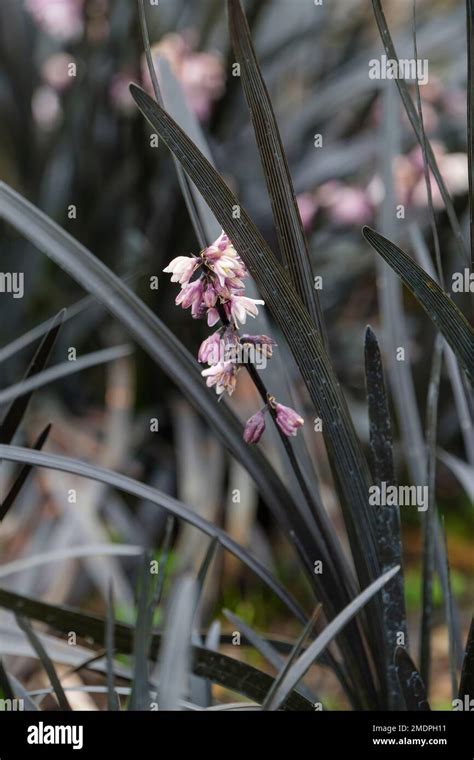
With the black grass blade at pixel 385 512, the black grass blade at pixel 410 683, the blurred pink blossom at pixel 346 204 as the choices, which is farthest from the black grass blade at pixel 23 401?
the blurred pink blossom at pixel 346 204

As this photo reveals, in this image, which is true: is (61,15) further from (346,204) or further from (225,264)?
(225,264)

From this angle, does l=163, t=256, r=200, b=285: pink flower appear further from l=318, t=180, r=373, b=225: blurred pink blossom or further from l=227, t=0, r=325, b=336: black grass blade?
l=318, t=180, r=373, b=225: blurred pink blossom

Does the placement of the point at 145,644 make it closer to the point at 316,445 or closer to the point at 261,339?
the point at 261,339

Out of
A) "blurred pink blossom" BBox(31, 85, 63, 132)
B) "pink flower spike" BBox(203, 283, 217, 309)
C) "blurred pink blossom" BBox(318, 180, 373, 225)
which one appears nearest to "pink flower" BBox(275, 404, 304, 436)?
"pink flower spike" BBox(203, 283, 217, 309)

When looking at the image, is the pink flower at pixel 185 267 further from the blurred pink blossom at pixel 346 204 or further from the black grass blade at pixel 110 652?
the blurred pink blossom at pixel 346 204

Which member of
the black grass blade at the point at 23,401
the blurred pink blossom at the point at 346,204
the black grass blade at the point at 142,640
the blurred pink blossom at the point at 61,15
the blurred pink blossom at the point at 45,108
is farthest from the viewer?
the blurred pink blossom at the point at 45,108

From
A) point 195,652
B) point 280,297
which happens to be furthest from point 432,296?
point 195,652
